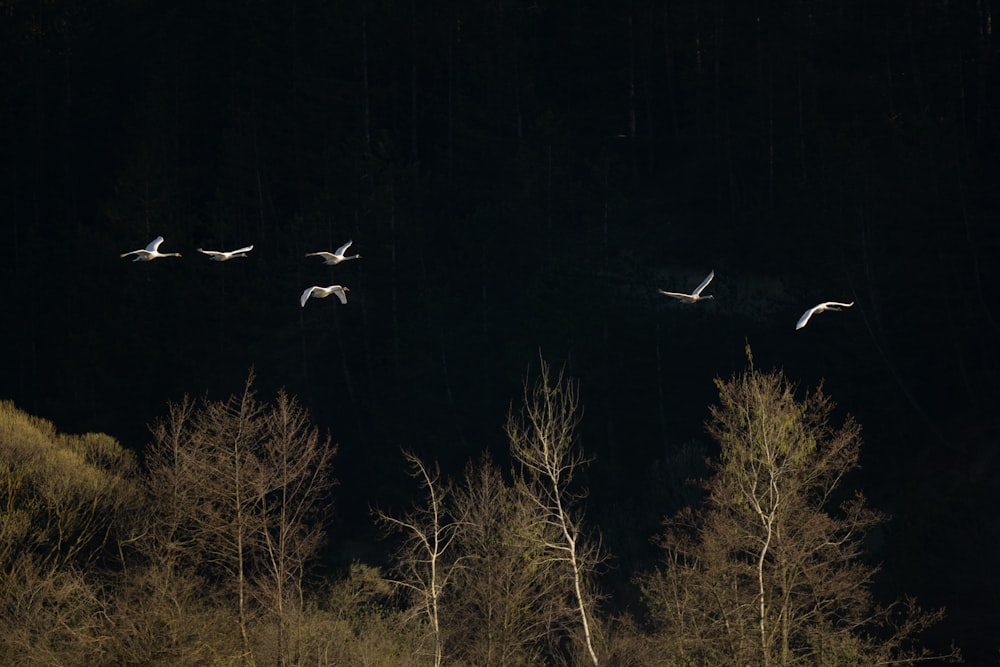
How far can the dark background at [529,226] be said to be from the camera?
43.9 metres

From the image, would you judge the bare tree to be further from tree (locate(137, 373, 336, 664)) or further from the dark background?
the dark background

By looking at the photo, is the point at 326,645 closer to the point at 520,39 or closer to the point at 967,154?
the point at 967,154

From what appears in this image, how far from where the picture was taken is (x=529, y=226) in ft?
189

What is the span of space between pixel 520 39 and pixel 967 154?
91.5 feet

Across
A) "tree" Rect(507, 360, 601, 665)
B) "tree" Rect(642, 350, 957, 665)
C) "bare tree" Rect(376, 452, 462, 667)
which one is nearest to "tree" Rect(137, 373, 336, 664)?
"bare tree" Rect(376, 452, 462, 667)

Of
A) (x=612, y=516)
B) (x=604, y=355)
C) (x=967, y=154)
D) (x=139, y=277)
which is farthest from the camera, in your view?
(x=139, y=277)

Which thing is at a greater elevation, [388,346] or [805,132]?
[805,132]

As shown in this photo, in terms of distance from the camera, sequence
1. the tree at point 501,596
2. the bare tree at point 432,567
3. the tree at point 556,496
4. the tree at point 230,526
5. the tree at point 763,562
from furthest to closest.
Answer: the tree at point 501,596
the tree at point 230,526
the bare tree at point 432,567
the tree at point 556,496
the tree at point 763,562

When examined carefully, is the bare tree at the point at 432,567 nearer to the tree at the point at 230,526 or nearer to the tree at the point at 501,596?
the tree at the point at 501,596

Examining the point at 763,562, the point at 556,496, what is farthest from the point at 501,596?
Answer: the point at 763,562

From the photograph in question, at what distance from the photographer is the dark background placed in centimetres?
4388

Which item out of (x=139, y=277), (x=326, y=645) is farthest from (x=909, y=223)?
(x=139, y=277)

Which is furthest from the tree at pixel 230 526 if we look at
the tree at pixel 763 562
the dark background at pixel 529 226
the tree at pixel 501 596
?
the dark background at pixel 529 226

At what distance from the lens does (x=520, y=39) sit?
66.1 meters
